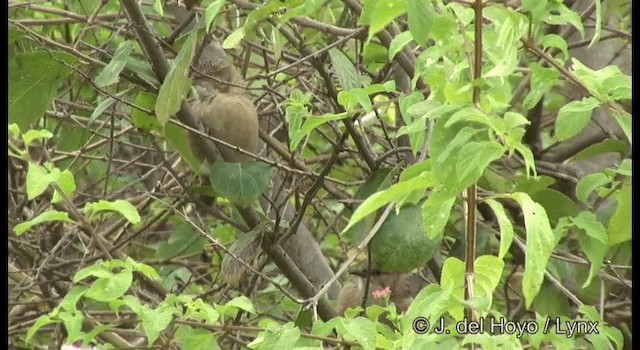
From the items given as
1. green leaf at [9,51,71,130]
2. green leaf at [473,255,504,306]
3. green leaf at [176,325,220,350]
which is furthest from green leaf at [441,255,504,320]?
green leaf at [9,51,71,130]

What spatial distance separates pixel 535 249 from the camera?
0.92m

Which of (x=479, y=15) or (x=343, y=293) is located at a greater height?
(x=479, y=15)

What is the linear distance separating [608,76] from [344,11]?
2.81 feet

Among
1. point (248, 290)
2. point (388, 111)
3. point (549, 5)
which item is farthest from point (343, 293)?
point (549, 5)

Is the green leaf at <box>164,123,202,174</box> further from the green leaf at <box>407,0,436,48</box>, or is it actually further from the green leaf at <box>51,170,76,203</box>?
the green leaf at <box>407,0,436,48</box>

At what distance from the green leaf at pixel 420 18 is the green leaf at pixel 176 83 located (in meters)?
0.73

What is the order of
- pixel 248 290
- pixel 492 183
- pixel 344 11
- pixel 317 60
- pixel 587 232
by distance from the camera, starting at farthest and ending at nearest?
pixel 248 290
pixel 344 11
pixel 317 60
pixel 492 183
pixel 587 232

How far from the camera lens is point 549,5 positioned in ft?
4.00

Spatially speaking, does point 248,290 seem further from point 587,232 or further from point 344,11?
point 587,232

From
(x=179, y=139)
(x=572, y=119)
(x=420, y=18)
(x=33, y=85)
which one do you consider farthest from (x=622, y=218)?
(x=33, y=85)

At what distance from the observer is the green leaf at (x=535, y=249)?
35.9 inches

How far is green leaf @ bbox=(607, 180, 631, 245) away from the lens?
3.47 ft

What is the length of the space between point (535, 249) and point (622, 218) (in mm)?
241

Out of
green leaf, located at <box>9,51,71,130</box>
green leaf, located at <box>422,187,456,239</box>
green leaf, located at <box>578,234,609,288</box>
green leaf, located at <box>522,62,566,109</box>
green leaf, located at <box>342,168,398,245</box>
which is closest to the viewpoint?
green leaf, located at <box>422,187,456,239</box>
